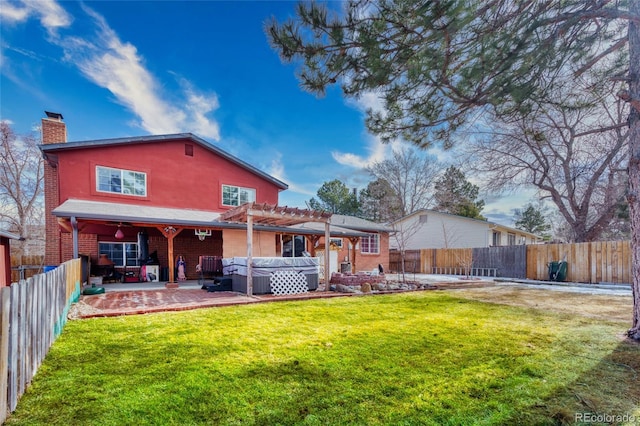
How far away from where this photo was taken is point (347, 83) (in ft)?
17.3

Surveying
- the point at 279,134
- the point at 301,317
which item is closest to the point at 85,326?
the point at 301,317

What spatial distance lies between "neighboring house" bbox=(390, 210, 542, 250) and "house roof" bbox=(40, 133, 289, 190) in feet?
37.5

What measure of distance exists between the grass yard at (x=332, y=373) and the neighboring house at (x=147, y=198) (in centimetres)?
625

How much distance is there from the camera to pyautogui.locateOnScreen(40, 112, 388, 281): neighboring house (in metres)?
10.7

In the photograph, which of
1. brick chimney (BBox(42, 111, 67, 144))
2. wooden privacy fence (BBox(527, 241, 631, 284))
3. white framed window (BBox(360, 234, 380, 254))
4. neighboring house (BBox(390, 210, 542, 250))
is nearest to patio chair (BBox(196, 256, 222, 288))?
brick chimney (BBox(42, 111, 67, 144))

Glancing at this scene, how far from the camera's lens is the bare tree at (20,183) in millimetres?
18234

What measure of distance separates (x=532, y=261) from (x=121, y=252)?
1991 cm

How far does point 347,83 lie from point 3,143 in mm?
23133

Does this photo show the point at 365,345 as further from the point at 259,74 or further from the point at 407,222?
the point at 407,222

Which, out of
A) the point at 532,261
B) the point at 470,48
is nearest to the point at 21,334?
the point at 470,48

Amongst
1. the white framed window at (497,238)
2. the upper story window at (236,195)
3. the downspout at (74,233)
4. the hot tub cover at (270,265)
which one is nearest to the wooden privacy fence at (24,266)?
the downspout at (74,233)

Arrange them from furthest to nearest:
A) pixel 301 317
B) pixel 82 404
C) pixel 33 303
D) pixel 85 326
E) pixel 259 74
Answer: pixel 259 74 → pixel 301 317 → pixel 85 326 → pixel 33 303 → pixel 82 404

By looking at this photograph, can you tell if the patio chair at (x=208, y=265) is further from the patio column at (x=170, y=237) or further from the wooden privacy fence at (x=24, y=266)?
the wooden privacy fence at (x=24, y=266)

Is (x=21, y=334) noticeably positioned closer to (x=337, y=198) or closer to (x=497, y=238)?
(x=497, y=238)
